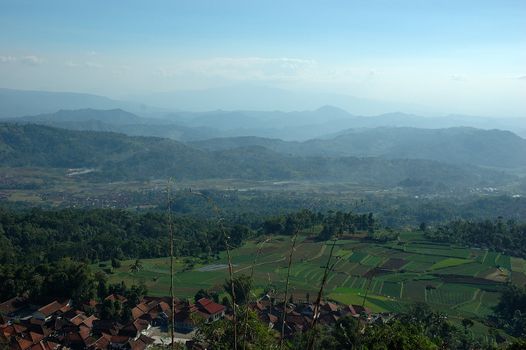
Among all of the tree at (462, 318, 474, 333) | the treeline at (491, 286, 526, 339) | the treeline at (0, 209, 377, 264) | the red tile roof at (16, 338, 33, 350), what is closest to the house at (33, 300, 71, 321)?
the red tile roof at (16, 338, 33, 350)

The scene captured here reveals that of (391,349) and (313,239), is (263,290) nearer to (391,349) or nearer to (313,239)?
(313,239)

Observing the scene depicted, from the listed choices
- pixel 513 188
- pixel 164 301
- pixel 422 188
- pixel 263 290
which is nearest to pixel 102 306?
pixel 164 301

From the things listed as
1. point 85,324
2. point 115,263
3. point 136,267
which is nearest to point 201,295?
point 85,324

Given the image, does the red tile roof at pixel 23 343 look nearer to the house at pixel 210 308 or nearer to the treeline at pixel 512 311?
the house at pixel 210 308

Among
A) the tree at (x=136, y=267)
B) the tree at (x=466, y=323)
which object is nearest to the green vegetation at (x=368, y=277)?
the tree at (x=136, y=267)

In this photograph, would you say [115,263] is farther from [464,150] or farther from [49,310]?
[464,150]

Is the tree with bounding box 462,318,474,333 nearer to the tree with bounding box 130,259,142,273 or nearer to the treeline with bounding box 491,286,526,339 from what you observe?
the treeline with bounding box 491,286,526,339

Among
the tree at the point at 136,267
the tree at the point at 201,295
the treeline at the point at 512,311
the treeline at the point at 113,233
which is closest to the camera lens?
the treeline at the point at 512,311
